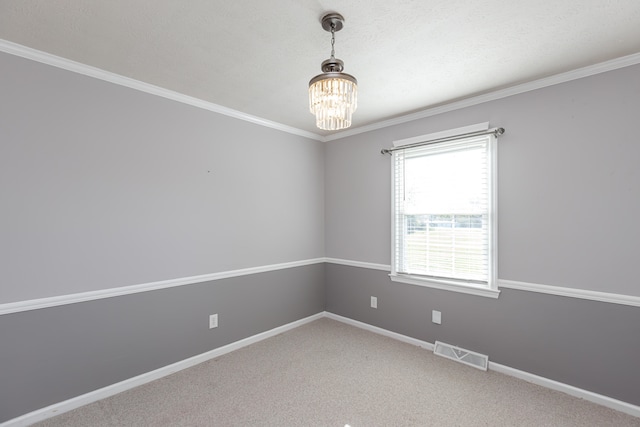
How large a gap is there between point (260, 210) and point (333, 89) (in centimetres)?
215

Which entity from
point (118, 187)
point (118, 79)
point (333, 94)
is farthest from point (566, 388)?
point (118, 79)

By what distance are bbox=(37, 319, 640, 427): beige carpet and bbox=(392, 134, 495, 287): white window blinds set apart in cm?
92

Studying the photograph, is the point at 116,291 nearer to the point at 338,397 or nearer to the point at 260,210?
the point at 260,210

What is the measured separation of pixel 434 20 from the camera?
5.71ft

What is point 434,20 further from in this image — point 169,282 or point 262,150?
point 169,282

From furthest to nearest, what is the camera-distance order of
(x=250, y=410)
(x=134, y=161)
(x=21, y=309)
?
(x=134, y=161), (x=250, y=410), (x=21, y=309)

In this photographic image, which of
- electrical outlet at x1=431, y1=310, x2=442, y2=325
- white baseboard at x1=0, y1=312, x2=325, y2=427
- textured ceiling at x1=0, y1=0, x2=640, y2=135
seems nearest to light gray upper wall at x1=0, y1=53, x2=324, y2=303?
textured ceiling at x1=0, y1=0, x2=640, y2=135

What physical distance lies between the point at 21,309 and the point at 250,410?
1.72m

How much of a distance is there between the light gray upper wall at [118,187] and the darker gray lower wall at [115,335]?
0.18 metres

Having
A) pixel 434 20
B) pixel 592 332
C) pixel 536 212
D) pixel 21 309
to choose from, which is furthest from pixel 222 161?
pixel 592 332

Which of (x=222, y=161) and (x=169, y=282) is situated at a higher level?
(x=222, y=161)

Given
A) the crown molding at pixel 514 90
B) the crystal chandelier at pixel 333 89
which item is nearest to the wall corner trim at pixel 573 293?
the crown molding at pixel 514 90

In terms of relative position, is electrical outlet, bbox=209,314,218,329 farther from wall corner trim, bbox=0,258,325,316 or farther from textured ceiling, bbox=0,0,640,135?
textured ceiling, bbox=0,0,640,135

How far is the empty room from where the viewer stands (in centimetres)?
188
